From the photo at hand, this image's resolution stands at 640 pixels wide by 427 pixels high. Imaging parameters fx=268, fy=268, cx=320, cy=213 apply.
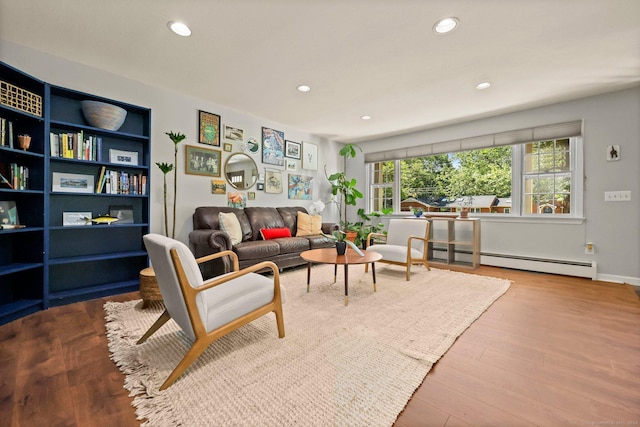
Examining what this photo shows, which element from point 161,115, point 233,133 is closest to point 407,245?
point 233,133

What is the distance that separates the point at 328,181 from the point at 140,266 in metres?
3.93

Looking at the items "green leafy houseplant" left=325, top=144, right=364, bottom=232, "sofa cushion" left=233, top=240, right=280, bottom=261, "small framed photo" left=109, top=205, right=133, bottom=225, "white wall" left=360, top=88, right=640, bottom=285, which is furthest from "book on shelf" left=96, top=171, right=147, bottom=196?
Result: "white wall" left=360, top=88, right=640, bottom=285

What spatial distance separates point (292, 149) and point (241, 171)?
125cm

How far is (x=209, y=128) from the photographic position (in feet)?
13.2

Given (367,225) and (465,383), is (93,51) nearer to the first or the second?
(465,383)

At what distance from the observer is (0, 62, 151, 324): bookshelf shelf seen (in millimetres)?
2416

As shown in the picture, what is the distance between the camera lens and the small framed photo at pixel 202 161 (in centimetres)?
381

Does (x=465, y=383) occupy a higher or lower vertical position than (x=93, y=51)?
lower

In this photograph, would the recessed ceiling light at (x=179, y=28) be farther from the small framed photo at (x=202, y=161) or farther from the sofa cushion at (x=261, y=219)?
the sofa cushion at (x=261, y=219)

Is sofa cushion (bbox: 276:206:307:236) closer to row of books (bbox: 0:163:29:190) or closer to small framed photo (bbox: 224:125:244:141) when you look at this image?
small framed photo (bbox: 224:125:244:141)

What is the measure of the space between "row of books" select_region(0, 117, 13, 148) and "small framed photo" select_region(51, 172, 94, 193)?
0.45 metres

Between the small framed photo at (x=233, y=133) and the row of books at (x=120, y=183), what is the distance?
4.83ft

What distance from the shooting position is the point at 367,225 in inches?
240

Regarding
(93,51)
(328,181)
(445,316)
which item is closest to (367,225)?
(328,181)
